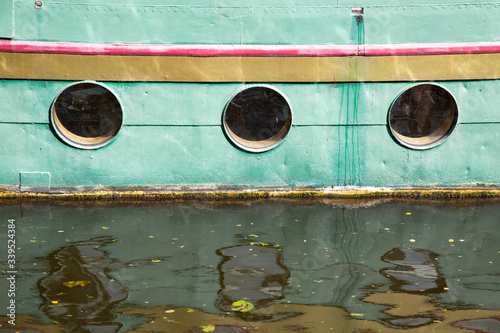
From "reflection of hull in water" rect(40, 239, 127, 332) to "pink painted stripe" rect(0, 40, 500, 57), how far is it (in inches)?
93.5

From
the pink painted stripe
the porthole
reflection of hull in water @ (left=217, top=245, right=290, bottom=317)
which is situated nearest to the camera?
reflection of hull in water @ (left=217, top=245, right=290, bottom=317)

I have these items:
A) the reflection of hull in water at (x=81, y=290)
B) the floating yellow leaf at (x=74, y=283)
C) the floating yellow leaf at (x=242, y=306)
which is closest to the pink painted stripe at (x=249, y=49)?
the reflection of hull in water at (x=81, y=290)

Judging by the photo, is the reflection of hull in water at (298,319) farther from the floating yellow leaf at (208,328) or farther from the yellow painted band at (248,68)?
the yellow painted band at (248,68)

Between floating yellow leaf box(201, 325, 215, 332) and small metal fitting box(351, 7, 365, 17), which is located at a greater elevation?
small metal fitting box(351, 7, 365, 17)

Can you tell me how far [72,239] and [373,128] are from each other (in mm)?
3716

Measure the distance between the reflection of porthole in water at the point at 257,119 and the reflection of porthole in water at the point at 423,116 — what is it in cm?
133

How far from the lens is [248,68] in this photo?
6930mm

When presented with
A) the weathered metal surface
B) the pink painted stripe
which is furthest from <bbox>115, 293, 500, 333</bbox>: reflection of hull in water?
the weathered metal surface

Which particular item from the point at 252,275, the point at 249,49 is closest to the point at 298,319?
the point at 252,275

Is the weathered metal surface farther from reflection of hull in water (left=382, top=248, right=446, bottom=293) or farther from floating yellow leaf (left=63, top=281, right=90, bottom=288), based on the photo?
floating yellow leaf (left=63, top=281, right=90, bottom=288)

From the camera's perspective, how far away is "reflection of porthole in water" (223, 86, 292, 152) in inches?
280

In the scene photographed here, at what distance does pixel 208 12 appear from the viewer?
6824mm

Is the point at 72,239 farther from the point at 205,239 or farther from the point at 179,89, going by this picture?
the point at 179,89

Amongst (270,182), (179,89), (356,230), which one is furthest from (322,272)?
(179,89)
